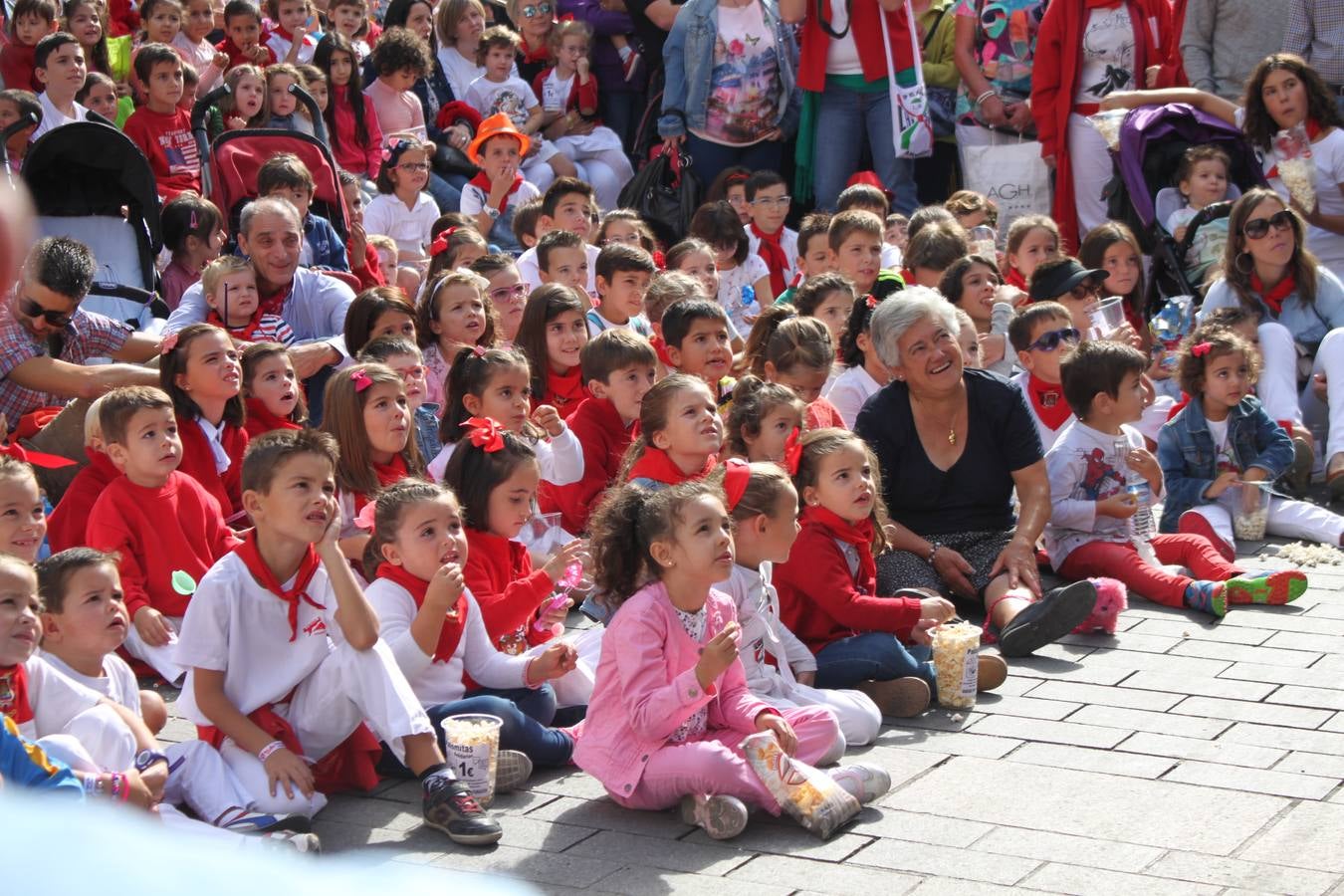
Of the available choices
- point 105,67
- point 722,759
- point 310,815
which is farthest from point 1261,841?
point 105,67

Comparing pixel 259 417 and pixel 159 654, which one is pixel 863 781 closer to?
pixel 159 654

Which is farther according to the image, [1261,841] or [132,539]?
[132,539]

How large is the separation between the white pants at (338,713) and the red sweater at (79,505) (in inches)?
56.1

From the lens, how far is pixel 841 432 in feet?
16.9

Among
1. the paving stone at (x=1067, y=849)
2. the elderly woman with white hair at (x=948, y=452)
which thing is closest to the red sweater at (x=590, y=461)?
the elderly woman with white hair at (x=948, y=452)

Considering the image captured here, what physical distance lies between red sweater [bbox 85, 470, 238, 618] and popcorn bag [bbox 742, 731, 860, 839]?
2.00 meters

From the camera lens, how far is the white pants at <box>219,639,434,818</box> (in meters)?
3.96

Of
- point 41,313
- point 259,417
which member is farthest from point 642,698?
point 41,313

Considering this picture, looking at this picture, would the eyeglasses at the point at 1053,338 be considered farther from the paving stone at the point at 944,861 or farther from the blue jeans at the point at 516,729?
the paving stone at the point at 944,861

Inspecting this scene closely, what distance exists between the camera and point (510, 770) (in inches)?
165

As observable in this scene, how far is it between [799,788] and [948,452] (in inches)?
86.1

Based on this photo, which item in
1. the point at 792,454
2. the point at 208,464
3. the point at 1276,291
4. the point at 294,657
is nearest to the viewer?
the point at 294,657

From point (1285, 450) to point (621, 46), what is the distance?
20.7 ft

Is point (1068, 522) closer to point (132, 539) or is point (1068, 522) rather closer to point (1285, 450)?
point (1285, 450)
